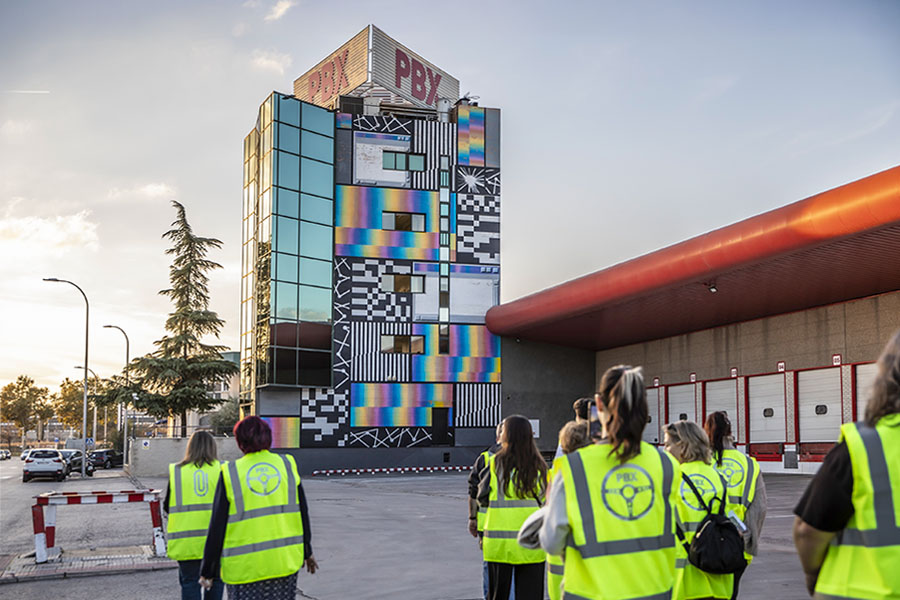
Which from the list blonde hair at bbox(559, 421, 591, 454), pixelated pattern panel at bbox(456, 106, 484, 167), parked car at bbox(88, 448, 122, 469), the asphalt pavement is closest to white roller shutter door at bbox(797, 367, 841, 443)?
the asphalt pavement

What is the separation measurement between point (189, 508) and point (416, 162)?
39.6m

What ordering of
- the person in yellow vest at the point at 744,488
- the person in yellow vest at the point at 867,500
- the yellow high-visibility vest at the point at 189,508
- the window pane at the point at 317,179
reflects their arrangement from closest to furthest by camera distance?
the person in yellow vest at the point at 867,500, the person in yellow vest at the point at 744,488, the yellow high-visibility vest at the point at 189,508, the window pane at the point at 317,179

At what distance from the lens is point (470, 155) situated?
46.9 metres

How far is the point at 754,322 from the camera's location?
119 ft

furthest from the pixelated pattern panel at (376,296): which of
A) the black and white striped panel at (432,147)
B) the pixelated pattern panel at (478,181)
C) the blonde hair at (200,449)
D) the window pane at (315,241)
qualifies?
the blonde hair at (200,449)

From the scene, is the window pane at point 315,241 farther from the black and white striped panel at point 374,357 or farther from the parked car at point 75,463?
the parked car at point 75,463

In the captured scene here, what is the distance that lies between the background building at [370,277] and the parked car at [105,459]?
14.1 meters

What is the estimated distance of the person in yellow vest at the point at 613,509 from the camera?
12.8 feet

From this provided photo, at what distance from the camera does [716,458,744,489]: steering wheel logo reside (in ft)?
20.1

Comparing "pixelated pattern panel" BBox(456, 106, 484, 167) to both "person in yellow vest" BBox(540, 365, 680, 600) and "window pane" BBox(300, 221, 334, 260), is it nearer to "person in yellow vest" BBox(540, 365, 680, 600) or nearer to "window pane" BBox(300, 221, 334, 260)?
"window pane" BBox(300, 221, 334, 260)

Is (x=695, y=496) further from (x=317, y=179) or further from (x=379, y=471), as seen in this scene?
(x=317, y=179)

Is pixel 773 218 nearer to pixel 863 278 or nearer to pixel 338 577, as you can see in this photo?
pixel 863 278

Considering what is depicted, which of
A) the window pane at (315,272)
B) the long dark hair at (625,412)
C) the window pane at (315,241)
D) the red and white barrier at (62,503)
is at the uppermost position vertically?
the window pane at (315,241)

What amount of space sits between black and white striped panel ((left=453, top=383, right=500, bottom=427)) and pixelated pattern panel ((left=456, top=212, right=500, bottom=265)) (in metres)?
6.30
